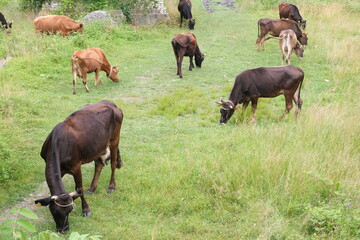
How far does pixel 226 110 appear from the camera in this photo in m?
9.51

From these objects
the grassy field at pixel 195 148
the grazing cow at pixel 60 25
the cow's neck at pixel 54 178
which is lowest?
the grassy field at pixel 195 148

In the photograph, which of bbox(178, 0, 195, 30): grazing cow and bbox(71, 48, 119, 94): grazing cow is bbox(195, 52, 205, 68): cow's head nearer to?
bbox(71, 48, 119, 94): grazing cow

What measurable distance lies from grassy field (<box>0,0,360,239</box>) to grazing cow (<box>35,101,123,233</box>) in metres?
0.43

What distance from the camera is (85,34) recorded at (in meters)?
16.2

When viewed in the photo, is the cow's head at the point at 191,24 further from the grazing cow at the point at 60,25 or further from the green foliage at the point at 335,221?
the green foliage at the point at 335,221

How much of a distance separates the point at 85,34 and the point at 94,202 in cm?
1142

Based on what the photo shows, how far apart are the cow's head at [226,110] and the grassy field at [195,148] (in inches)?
7.1

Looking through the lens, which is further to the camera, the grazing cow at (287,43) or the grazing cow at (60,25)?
the grazing cow at (60,25)

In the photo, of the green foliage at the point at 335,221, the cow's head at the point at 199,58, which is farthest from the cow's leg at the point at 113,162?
the cow's head at the point at 199,58

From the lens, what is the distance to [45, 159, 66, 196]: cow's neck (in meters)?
5.25

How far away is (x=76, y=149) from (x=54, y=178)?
555mm

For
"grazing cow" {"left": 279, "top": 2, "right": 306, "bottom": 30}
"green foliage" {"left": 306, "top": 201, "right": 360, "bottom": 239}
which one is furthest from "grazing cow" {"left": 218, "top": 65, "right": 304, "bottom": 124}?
"grazing cow" {"left": 279, "top": 2, "right": 306, "bottom": 30}

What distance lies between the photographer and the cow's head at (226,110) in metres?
9.50

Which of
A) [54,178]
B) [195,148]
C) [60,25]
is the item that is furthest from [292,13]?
[54,178]
